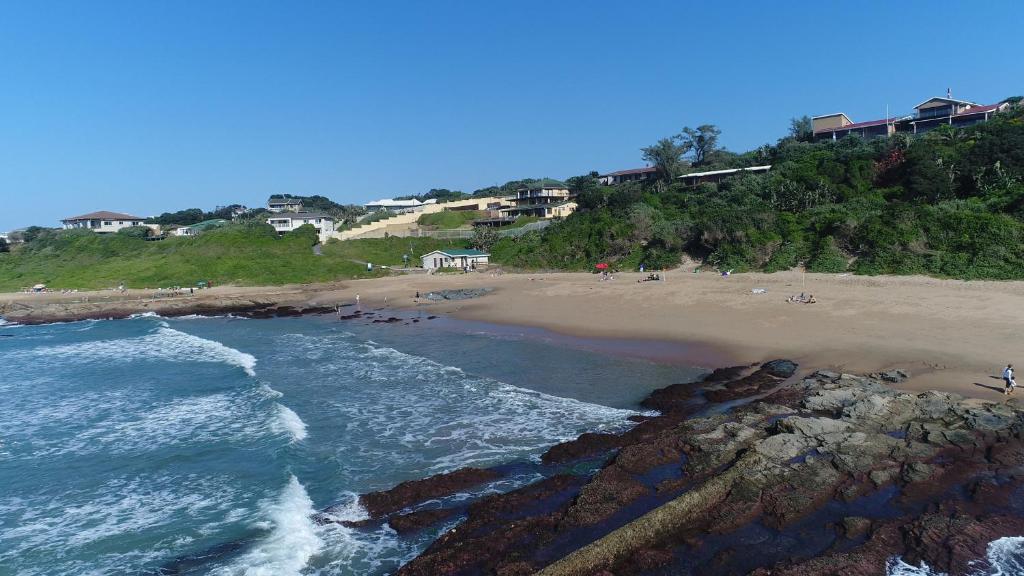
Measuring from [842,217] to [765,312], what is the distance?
14.4 meters

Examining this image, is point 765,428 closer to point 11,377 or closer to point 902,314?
point 902,314

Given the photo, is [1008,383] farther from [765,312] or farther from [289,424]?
[289,424]

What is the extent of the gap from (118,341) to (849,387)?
37936 millimetres

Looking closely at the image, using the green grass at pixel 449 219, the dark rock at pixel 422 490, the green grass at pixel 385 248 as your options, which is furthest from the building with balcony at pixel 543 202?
the dark rock at pixel 422 490

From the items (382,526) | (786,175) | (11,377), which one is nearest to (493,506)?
(382,526)

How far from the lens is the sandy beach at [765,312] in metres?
19.8

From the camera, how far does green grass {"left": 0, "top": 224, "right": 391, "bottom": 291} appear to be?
187 ft

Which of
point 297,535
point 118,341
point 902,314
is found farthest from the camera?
point 118,341

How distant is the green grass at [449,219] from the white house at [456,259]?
51.4 feet

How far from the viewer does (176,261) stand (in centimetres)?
6203

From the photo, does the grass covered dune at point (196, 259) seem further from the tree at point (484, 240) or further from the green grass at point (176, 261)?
the tree at point (484, 240)

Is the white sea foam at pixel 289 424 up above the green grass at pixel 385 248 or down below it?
below

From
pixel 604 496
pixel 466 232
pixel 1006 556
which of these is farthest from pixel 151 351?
pixel 466 232

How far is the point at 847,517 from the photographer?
10.2 m
